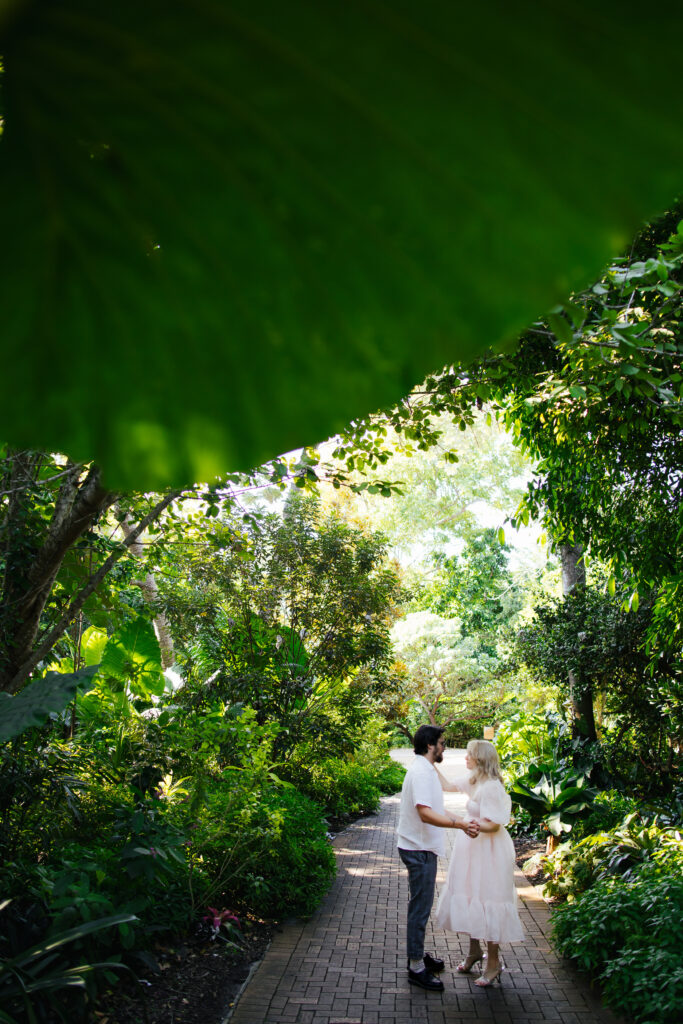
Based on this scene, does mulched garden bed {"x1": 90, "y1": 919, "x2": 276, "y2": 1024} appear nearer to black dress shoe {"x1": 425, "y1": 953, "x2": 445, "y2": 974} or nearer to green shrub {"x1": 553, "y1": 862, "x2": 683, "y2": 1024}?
black dress shoe {"x1": 425, "y1": 953, "x2": 445, "y2": 974}

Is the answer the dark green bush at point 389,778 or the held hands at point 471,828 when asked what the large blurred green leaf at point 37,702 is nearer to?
the held hands at point 471,828

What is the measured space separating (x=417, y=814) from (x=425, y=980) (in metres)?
1.03

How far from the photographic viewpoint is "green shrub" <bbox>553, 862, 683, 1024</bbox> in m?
3.85

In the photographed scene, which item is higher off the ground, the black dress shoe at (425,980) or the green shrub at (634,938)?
the green shrub at (634,938)

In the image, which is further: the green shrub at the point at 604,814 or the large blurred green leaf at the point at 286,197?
the green shrub at the point at 604,814

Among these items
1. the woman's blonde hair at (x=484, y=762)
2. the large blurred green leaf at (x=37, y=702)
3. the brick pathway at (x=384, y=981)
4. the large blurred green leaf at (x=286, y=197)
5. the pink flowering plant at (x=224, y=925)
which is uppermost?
the large blurred green leaf at (x=37, y=702)

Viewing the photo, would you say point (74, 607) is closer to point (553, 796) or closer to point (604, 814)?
point (604, 814)

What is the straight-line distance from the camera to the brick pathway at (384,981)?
14.6 feet

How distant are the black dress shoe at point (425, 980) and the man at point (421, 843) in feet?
0.15

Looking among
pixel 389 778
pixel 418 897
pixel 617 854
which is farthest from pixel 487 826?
pixel 389 778

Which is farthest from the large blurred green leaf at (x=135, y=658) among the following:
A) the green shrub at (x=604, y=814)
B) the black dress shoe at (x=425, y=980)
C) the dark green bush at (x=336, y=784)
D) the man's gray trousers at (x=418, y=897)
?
the green shrub at (x=604, y=814)

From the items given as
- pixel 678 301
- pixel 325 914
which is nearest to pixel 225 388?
pixel 678 301

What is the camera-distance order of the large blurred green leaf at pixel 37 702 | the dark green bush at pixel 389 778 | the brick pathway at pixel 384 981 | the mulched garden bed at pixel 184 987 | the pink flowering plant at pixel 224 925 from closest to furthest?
the large blurred green leaf at pixel 37 702 < the mulched garden bed at pixel 184 987 < the brick pathway at pixel 384 981 < the pink flowering plant at pixel 224 925 < the dark green bush at pixel 389 778

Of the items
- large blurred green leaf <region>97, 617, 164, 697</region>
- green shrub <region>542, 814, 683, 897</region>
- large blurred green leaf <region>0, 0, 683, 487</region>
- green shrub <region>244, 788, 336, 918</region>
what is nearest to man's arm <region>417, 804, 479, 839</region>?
green shrub <region>542, 814, 683, 897</region>
